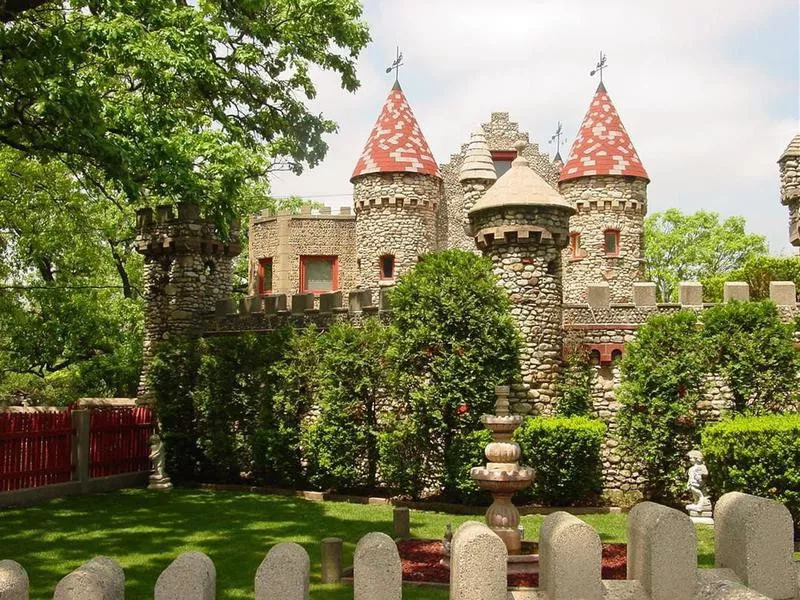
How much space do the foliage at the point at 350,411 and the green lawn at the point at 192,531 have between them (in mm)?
1177

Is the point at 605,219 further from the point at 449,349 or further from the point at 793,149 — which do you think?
the point at 449,349

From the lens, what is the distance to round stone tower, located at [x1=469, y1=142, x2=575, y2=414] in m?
18.8

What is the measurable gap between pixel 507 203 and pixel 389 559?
14210mm

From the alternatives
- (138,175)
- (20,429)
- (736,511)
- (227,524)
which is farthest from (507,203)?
(736,511)

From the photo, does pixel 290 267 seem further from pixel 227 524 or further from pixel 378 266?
pixel 227 524

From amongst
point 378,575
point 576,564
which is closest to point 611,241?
point 576,564

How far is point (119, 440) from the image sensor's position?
20.5 metres

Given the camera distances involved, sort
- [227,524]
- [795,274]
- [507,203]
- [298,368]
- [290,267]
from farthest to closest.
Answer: [290,267] < [795,274] < [298,368] < [507,203] < [227,524]

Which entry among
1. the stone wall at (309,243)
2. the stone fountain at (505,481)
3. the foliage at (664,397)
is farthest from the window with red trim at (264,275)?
the stone fountain at (505,481)

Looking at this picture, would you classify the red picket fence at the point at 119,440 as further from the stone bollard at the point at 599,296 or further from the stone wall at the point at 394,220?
the stone bollard at the point at 599,296

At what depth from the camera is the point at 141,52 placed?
1523cm

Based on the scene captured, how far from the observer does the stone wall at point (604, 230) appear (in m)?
30.3

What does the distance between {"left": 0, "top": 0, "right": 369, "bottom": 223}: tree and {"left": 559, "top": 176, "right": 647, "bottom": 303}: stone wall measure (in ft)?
35.1

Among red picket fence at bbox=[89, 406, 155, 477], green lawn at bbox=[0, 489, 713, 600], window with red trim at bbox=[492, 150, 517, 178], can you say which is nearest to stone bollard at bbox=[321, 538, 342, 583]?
green lawn at bbox=[0, 489, 713, 600]
